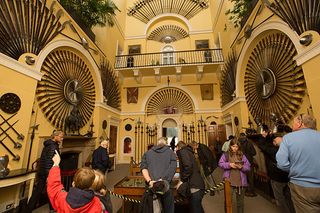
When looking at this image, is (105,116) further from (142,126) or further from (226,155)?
(226,155)

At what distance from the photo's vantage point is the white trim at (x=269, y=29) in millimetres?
2727

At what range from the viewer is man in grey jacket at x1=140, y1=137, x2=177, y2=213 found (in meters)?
1.97

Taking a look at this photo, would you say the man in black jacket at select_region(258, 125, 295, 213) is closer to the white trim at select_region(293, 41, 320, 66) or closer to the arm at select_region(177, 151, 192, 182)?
the arm at select_region(177, 151, 192, 182)

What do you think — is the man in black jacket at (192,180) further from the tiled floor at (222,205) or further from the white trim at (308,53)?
the white trim at (308,53)

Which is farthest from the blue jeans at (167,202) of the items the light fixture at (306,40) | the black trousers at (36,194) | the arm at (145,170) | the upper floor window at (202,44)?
the upper floor window at (202,44)

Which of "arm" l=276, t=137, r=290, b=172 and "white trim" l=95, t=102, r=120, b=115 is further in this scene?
"white trim" l=95, t=102, r=120, b=115

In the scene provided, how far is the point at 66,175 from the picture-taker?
3.59 metres

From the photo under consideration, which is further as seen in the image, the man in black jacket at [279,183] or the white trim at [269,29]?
the white trim at [269,29]

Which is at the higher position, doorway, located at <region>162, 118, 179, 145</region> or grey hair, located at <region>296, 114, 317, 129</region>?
doorway, located at <region>162, 118, 179, 145</region>

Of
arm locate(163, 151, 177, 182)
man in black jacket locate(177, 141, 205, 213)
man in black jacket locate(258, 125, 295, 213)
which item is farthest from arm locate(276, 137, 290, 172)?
arm locate(163, 151, 177, 182)

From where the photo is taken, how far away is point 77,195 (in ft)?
3.37

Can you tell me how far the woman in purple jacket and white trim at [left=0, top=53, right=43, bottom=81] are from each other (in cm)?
383

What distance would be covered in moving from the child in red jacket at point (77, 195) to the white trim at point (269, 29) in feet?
11.6

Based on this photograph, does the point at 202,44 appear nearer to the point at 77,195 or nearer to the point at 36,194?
the point at 36,194
